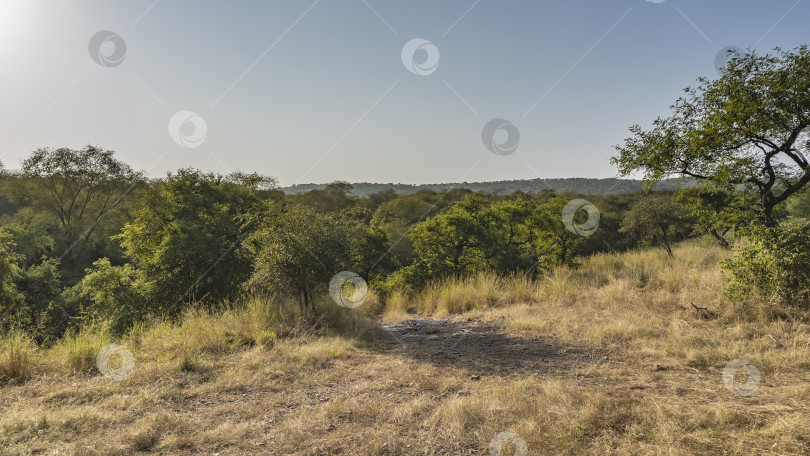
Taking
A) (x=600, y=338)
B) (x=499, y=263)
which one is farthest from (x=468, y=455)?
(x=499, y=263)

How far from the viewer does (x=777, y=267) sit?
6.64 meters

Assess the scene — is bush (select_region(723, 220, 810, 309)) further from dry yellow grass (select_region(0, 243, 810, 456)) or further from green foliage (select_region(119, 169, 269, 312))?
green foliage (select_region(119, 169, 269, 312))

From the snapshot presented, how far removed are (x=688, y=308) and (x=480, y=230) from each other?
8.63 m

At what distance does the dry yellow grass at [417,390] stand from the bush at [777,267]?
1.08 ft

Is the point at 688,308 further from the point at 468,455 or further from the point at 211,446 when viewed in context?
the point at 211,446

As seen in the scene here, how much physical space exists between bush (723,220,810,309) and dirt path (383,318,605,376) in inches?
142

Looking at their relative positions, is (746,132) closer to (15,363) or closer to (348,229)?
(348,229)

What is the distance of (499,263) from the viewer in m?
15.5

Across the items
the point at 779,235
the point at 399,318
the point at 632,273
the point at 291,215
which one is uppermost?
the point at 291,215

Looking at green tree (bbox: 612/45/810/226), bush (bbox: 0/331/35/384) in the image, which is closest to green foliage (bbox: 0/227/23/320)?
bush (bbox: 0/331/35/384)

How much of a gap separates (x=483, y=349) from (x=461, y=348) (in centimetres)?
39

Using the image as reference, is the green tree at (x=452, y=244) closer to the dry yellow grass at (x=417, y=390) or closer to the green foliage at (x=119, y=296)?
the dry yellow grass at (x=417, y=390)

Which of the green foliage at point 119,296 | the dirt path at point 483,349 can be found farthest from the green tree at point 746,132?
Answer: the green foliage at point 119,296

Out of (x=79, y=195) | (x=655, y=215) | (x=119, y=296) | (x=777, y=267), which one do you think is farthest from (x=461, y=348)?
(x=79, y=195)
